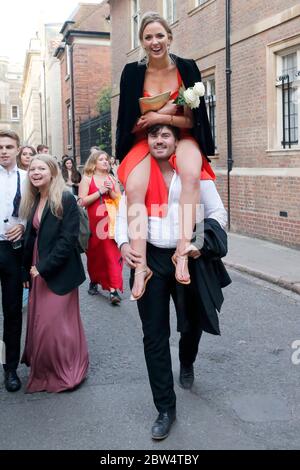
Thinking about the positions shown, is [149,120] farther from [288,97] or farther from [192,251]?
[288,97]

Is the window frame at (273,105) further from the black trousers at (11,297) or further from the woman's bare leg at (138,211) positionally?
the woman's bare leg at (138,211)

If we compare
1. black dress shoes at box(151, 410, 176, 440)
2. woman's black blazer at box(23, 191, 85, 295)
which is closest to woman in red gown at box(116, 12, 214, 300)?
black dress shoes at box(151, 410, 176, 440)

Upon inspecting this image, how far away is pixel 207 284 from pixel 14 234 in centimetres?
168

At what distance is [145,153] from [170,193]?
0.98 ft

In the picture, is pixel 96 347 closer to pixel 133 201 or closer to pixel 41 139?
pixel 133 201

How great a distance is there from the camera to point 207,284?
364cm

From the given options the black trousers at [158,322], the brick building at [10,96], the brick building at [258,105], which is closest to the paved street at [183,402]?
the black trousers at [158,322]

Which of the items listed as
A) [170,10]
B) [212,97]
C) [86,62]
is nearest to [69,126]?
[86,62]

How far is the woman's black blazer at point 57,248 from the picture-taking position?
4.35 meters

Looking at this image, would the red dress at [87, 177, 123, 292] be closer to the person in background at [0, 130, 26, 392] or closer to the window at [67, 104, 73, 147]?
the person in background at [0, 130, 26, 392]

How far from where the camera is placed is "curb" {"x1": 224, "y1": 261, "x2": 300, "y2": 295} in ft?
26.1

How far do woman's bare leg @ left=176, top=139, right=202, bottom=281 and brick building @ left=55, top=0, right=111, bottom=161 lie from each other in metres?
26.5

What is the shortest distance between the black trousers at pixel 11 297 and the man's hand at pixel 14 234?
6cm
